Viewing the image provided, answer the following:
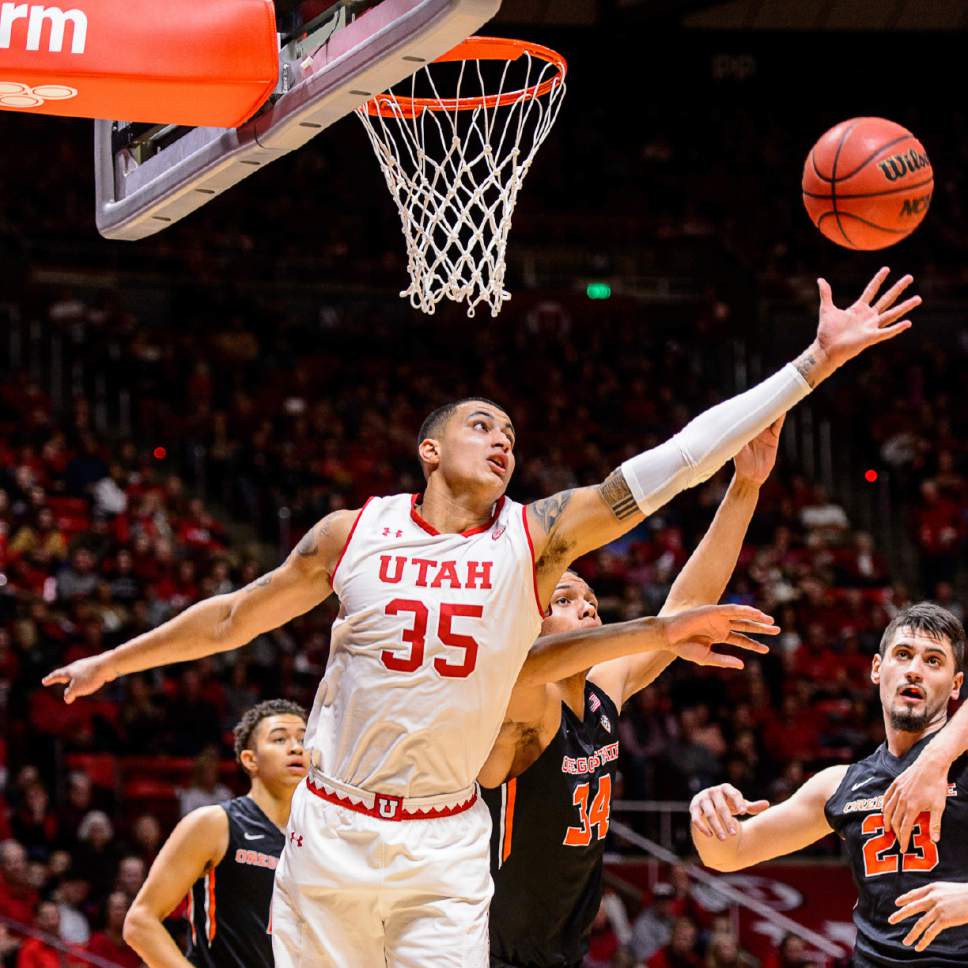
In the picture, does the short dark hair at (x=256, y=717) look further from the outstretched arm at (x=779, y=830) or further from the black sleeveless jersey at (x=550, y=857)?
the outstretched arm at (x=779, y=830)

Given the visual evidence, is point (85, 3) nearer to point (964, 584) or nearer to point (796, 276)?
point (964, 584)

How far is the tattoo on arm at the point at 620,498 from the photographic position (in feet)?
14.1

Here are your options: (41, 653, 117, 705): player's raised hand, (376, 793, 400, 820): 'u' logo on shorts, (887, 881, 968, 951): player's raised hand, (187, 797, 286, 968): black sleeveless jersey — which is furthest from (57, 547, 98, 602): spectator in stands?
(887, 881, 968, 951): player's raised hand

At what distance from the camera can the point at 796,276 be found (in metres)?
19.4

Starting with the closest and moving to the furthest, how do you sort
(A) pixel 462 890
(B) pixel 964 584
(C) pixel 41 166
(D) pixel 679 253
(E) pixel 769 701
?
(A) pixel 462 890
(E) pixel 769 701
(B) pixel 964 584
(C) pixel 41 166
(D) pixel 679 253

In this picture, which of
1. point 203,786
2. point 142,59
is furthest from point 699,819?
point 203,786

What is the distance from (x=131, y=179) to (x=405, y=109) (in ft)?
4.86

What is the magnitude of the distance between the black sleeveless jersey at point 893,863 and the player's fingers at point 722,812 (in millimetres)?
361

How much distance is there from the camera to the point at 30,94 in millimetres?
4848

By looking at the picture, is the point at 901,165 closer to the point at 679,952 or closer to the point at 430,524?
the point at 430,524

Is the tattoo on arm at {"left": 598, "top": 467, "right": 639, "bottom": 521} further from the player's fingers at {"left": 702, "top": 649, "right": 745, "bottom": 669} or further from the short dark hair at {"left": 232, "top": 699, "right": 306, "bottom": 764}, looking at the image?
the short dark hair at {"left": 232, "top": 699, "right": 306, "bottom": 764}

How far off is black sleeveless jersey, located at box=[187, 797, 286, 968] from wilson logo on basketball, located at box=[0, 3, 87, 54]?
2695 mm

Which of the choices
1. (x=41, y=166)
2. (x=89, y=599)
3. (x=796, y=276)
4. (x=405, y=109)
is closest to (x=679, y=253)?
(x=796, y=276)

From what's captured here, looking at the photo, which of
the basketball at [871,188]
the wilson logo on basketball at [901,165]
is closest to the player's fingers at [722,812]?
the basketball at [871,188]
